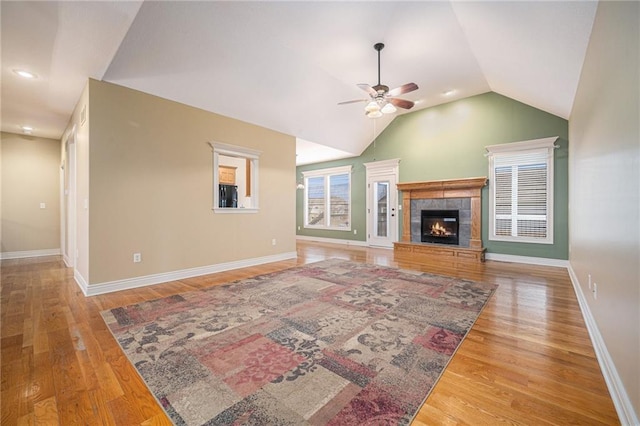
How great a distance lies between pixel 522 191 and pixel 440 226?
1.79m

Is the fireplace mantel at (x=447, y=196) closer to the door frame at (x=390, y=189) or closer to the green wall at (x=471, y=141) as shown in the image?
the green wall at (x=471, y=141)

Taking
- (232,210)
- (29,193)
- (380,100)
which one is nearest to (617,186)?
(380,100)

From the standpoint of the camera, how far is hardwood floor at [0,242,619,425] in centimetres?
138

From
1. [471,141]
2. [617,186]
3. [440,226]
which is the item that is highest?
[471,141]

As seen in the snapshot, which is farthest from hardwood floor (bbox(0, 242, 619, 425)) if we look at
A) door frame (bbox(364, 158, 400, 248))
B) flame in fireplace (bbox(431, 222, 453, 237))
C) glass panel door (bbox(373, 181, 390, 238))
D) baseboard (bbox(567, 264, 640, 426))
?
glass panel door (bbox(373, 181, 390, 238))

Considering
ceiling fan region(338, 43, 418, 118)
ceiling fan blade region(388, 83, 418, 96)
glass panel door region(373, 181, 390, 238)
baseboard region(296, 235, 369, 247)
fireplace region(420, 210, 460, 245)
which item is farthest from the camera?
baseboard region(296, 235, 369, 247)

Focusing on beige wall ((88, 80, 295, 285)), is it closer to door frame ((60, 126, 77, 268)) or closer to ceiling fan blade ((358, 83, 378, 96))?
door frame ((60, 126, 77, 268))

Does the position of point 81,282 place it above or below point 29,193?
below

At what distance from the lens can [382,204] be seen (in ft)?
25.0

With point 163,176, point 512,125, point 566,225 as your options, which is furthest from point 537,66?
point 163,176

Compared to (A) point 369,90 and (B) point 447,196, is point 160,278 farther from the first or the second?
(B) point 447,196

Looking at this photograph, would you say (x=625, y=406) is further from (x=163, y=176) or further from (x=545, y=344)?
(x=163, y=176)

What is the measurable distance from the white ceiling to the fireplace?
2.76 m

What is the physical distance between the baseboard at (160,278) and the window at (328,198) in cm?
388
